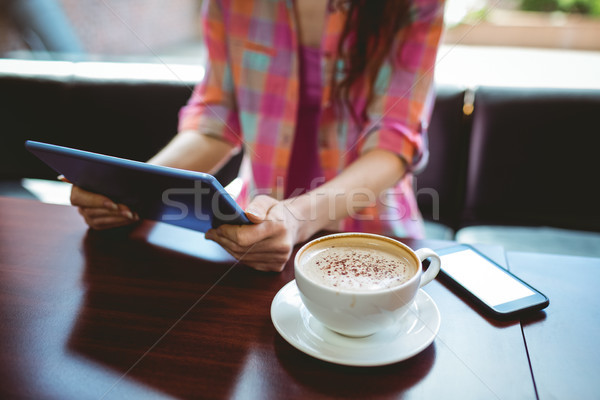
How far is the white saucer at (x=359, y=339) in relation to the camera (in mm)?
504

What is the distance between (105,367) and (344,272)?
0.29 m

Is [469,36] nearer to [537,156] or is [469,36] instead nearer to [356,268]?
[537,156]

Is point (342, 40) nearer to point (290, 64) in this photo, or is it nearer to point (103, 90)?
point (290, 64)

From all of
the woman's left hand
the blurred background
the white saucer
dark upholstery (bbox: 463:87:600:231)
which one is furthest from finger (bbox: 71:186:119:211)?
the blurred background

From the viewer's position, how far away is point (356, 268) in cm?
58

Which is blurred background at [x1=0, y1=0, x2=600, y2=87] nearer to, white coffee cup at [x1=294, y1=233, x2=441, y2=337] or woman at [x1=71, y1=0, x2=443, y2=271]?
woman at [x1=71, y1=0, x2=443, y2=271]

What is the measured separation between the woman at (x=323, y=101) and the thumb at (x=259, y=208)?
18cm

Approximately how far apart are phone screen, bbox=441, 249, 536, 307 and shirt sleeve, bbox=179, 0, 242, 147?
2.37ft

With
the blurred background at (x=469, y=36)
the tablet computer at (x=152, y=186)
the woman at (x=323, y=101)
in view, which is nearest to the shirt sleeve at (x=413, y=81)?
the woman at (x=323, y=101)

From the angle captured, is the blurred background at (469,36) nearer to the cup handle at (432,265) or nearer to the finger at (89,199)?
the finger at (89,199)

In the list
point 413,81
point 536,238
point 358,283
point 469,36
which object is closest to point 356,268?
point 358,283

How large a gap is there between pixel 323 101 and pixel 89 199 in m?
0.62

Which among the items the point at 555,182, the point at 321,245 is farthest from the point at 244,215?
the point at 555,182

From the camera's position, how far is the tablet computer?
0.61 metres
